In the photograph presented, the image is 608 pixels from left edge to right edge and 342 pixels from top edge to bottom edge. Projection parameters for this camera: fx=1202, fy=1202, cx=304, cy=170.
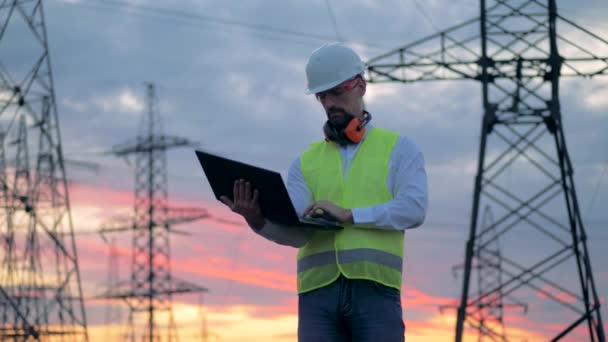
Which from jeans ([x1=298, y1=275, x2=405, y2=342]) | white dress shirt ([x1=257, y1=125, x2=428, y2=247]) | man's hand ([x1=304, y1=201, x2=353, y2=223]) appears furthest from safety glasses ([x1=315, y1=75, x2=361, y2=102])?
jeans ([x1=298, y1=275, x2=405, y2=342])

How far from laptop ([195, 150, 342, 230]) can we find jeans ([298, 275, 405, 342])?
298 mm

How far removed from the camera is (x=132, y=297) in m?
41.7

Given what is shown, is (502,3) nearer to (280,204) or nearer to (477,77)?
(477,77)

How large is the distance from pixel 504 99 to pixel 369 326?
56.4ft

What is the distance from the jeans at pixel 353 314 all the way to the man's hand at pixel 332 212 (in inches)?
10.5

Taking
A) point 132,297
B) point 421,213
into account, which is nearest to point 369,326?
point 421,213

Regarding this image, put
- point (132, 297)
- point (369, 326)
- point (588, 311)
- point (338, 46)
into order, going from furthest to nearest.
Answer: point (132, 297)
point (588, 311)
point (338, 46)
point (369, 326)

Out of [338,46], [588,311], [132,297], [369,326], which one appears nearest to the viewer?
[369,326]

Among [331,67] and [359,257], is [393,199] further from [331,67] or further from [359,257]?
[331,67]

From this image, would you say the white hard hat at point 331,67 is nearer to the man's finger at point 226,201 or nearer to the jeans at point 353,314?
the man's finger at point 226,201

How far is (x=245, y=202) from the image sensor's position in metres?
5.38

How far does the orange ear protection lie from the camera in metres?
5.53

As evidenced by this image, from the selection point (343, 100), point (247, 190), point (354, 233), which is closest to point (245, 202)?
point (247, 190)

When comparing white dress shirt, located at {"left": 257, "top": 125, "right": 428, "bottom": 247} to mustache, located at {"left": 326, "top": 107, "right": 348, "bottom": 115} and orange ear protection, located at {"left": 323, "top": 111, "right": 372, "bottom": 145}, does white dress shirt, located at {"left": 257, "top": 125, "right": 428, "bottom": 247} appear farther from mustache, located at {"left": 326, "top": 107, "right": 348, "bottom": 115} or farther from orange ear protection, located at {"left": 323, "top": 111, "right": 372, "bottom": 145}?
mustache, located at {"left": 326, "top": 107, "right": 348, "bottom": 115}
